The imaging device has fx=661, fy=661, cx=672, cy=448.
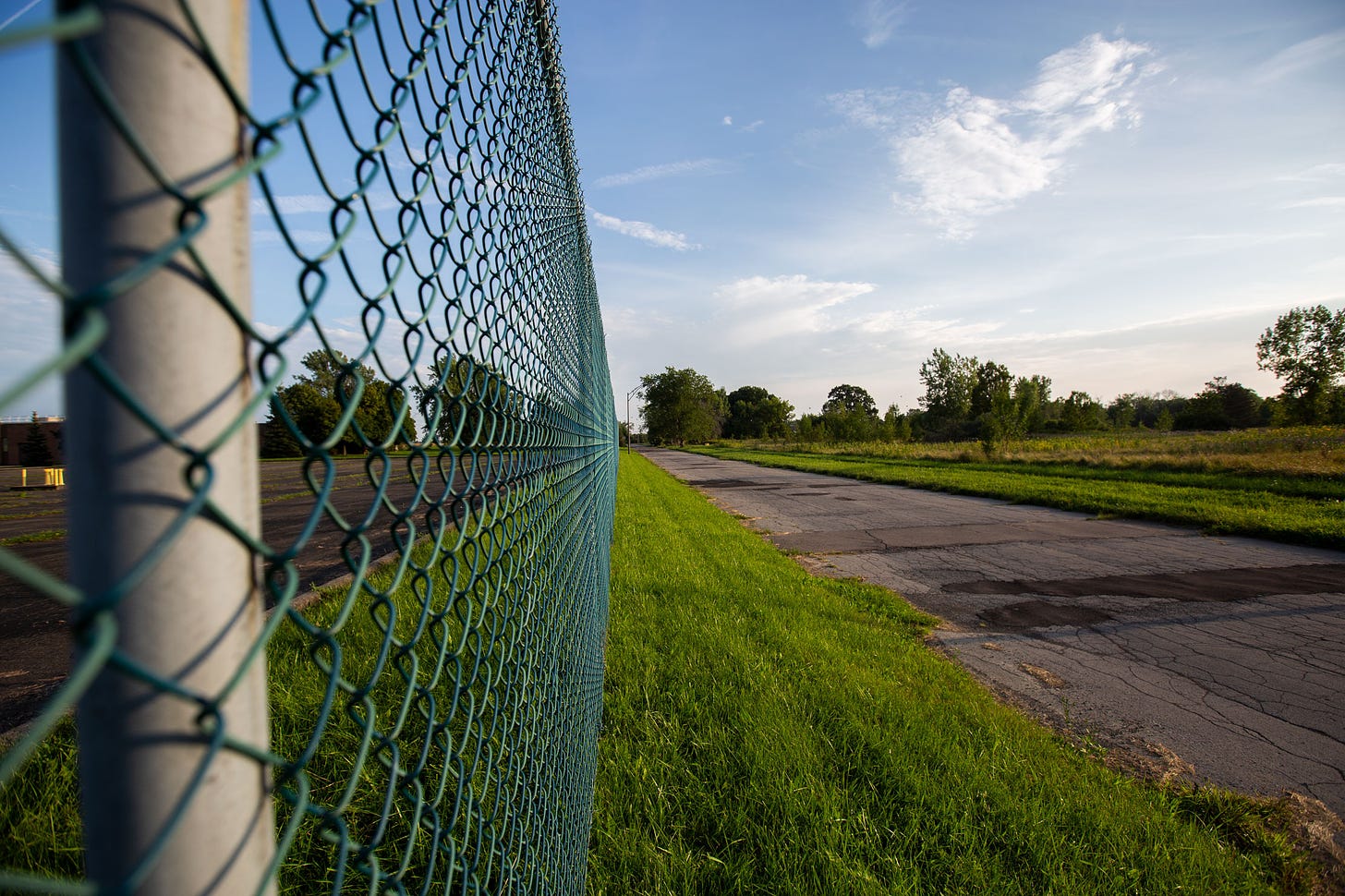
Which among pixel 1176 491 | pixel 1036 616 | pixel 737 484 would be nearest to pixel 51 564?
pixel 1036 616

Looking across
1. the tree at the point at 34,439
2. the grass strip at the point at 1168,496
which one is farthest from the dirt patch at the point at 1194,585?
the tree at the point at 34,439

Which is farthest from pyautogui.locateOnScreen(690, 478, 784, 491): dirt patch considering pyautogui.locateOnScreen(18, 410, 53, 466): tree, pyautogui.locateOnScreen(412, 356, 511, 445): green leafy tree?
pyautogui.locateOnScreen(412, 356, 511, 445): green leafy tree

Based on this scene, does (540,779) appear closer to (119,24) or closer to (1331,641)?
(119,24)

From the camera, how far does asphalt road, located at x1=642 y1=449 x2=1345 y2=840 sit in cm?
317

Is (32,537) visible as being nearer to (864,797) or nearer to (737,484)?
(864,797)

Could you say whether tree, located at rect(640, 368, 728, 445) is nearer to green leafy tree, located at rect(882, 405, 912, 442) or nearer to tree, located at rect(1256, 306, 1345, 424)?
green leafy tree, located at rect(882, 405, 912, 442)

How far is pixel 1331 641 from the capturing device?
174 inches

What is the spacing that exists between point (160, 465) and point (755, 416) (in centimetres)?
9777

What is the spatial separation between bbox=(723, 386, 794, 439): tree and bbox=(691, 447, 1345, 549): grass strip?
4678 cm

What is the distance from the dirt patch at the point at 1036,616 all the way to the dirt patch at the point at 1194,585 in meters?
0.41

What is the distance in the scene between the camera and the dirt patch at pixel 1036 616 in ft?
16.4

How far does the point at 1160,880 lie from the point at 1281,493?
1295cm

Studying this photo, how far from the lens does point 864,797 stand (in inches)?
97.8

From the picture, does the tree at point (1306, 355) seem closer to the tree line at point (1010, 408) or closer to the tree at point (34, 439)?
the tree line at point (1010, 408)
